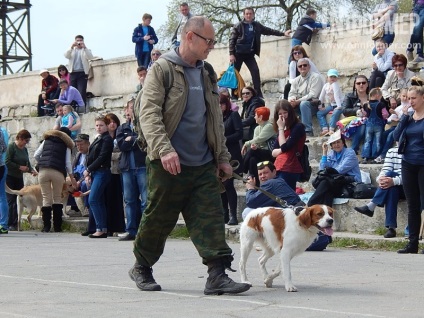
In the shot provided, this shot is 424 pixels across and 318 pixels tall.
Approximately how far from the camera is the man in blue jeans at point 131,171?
16.1 m

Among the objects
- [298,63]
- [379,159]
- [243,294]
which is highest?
[298,63]

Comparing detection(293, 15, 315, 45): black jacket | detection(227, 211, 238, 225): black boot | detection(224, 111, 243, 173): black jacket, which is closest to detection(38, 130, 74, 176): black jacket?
detection(224, 111, 243, 173): black jacket

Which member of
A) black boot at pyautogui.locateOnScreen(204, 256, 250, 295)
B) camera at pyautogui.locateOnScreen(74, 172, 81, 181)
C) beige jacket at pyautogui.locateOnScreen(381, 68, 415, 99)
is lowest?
black boot at pyautogui.locateOnScreen(204, 256, 250, 295)

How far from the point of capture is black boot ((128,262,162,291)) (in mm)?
8930

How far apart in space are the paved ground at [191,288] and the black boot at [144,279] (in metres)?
0.10

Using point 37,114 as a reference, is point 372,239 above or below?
below

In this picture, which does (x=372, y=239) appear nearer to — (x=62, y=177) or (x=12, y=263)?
(x=12, y=263)

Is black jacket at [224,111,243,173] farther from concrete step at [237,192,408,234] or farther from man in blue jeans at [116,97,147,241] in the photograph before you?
concrete step at [237,192,408,234]

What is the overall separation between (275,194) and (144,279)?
389 centimetres

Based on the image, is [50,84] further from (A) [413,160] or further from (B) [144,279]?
(B) [144,279]

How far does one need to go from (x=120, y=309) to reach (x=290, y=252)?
207 centimetres

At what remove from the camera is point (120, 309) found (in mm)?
7781

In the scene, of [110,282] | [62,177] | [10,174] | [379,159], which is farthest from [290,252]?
[10,174]

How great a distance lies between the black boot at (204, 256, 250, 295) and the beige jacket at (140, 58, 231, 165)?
0.85 meters
